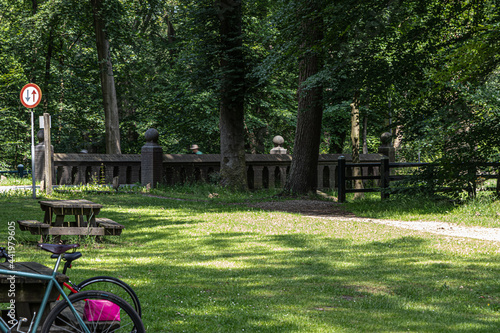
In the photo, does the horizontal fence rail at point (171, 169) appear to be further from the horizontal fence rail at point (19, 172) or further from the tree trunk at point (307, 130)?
the horizontal fence rail at point (19, 172)

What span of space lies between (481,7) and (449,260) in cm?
Result: 989

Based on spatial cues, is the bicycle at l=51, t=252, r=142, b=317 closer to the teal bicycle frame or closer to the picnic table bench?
the teal bicycle frame

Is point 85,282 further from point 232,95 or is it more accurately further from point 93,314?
point 232,95

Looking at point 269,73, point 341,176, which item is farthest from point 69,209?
point 341,176

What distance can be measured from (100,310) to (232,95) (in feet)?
59.8

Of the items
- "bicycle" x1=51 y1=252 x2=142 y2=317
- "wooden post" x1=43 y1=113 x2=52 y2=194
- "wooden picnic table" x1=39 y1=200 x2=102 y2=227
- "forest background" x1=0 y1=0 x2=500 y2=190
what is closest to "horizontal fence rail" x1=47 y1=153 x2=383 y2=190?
"forest background" x1=0 y1=0 x2=500 y2=190

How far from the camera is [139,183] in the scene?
23.2m

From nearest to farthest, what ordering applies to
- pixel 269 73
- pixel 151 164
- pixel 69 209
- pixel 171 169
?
1. pixel 69 209
2. pixel 269 73
3. pixel 151 164
4. pixel 171 169

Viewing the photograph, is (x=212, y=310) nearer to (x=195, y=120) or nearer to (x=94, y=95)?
(x=195, y=120)

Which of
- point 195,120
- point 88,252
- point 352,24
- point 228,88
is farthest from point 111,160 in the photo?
point 88,252

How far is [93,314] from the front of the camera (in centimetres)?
408

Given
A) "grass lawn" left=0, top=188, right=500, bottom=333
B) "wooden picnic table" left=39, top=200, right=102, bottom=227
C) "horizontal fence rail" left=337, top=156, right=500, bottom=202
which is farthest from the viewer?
"horizontal fence rail" left=337, top=156, right=500, bottom=202

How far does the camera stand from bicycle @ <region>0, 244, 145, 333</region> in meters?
3.90

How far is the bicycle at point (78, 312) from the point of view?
12.8 feet
